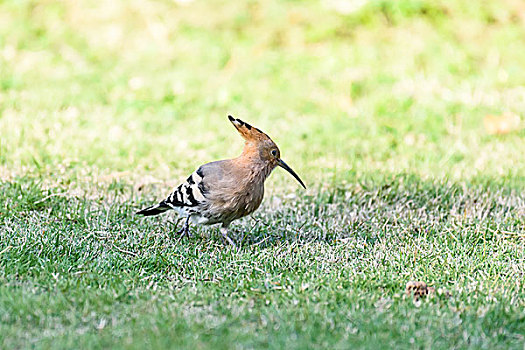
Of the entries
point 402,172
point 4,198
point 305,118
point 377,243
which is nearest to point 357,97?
Answer: point 305,118

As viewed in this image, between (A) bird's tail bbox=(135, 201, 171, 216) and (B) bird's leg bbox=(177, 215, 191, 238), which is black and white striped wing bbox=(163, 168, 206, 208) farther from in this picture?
(B) bird's leg bbox=(177, 215, 191, 238)

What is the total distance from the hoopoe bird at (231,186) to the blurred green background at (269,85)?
1.32 metres

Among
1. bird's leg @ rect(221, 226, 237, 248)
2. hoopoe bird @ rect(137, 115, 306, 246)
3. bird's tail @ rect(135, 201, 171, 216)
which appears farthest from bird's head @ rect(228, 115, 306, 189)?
bird's tail @ rect(135, 201, 171, 216)

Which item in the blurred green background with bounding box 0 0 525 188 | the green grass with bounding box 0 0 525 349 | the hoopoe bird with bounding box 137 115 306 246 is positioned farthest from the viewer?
the blurred green background with bounding box 0 0 525 188

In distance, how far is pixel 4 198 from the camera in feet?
16.2

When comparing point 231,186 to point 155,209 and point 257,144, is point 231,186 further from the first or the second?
point 155,209

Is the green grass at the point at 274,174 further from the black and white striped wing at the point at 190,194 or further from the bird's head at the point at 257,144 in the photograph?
the bird's head at the point at 257,144

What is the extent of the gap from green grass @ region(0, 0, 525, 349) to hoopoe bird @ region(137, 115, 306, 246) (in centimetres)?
22

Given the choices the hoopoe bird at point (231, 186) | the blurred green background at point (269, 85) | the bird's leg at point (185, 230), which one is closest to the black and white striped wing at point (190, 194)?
the hoopoe bird at point (231, 186)

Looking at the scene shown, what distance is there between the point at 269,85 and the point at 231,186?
3814 mm

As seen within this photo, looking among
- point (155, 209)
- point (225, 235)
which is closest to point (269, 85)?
point (155, 209)

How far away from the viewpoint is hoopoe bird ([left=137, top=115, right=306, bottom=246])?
4387 mm

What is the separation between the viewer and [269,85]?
806cm

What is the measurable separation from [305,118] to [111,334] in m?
4.52
